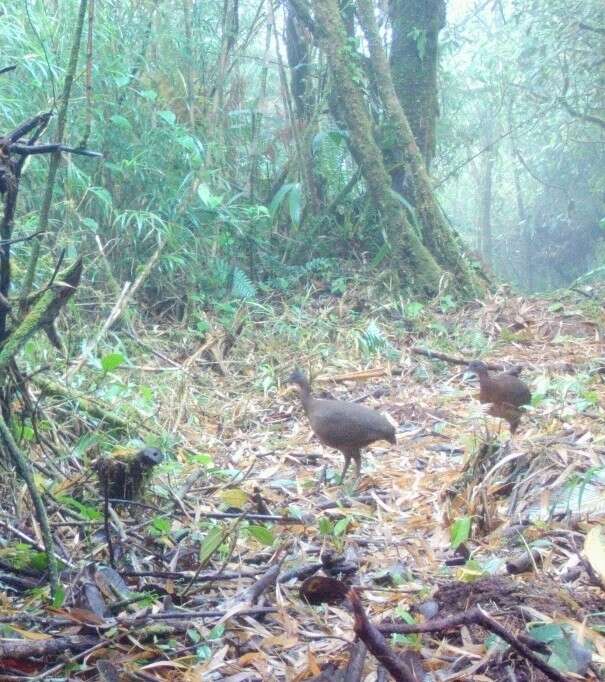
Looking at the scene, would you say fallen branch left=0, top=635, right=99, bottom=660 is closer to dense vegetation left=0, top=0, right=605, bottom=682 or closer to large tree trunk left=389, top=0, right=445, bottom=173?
dense vegetation left=0, top=0, right=605, bottom=682

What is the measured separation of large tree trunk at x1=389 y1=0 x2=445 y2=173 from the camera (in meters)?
9.38

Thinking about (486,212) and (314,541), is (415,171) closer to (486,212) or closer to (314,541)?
(314,541)

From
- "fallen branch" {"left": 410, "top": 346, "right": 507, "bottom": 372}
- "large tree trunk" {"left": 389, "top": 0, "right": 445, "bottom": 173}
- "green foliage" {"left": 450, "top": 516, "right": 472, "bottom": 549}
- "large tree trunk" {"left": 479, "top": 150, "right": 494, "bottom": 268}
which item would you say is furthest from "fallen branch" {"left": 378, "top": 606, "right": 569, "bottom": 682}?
"large tree trunk" {"left": 479, "top": 150, "right": 494, "bottom": 268}

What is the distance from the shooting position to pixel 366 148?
8414mm

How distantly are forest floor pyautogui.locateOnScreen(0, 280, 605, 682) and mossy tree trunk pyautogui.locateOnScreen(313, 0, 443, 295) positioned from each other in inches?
94.5

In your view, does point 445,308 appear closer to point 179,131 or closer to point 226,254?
point 226,254

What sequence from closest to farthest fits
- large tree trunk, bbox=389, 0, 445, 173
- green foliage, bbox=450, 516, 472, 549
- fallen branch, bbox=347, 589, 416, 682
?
fallen branch, bbox=347, 589, 416, 682, green foliage, bbox=450, 516, 472, 549, large tree trunk, bbox=389, 0, 445, 173

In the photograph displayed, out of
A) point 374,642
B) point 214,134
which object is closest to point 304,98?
point 214,134

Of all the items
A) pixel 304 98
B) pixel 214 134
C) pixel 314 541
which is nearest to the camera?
pixel 314 541

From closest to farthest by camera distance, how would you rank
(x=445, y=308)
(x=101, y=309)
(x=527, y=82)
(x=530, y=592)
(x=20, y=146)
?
(x=20, y=146) → (x=530, y=592) → (x=101, y=309) → (x=445, y=308) → (x=527, y=82)

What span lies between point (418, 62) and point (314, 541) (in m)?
7.73

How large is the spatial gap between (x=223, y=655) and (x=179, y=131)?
5.76m

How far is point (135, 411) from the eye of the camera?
162 inches

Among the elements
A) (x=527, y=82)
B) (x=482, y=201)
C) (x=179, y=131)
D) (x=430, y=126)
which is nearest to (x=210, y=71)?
(x=179, y=131)
